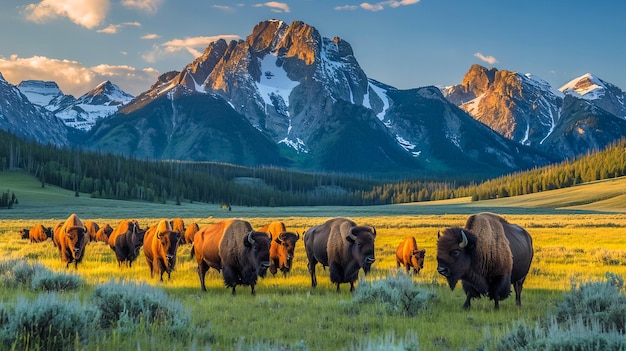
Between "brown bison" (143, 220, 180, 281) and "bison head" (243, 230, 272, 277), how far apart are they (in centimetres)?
355

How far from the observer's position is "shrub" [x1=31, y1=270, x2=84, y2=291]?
13086mm

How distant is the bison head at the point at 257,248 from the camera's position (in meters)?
13.8

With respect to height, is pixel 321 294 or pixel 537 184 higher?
pixel 537 184

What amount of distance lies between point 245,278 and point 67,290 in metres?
4.88

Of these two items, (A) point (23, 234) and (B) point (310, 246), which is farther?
(A) point (23, 234)

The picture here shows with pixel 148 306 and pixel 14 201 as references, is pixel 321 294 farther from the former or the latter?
pixel 14 201

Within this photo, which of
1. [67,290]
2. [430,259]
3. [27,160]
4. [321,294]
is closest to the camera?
[67,290]

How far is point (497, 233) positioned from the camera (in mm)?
12289

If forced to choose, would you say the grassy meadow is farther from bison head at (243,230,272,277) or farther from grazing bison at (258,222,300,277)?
bison head at (243,230,272,277)

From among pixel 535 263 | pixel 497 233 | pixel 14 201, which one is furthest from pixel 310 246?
pixel 14 201

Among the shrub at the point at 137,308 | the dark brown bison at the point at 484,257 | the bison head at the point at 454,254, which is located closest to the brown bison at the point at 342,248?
the dark brown bison at the point at 484,257

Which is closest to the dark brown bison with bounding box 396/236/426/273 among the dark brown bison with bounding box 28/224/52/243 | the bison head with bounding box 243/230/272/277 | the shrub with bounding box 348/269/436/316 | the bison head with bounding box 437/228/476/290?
the shrub with bounding box 348/269/436/316

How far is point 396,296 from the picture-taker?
11.9 metres

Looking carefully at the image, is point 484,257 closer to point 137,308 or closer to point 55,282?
point 137,308
